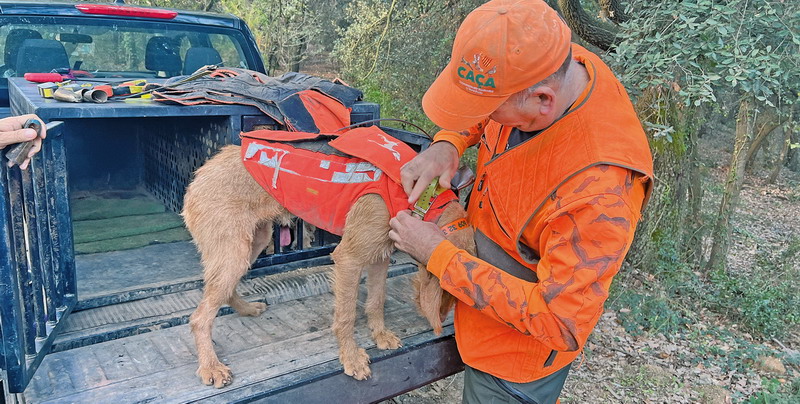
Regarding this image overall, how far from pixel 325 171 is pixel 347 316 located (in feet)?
2.26

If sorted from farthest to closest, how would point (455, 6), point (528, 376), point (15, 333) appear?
point (455, 6) < point (528, 376) < point (15, 333)

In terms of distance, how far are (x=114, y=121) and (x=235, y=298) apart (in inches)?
114

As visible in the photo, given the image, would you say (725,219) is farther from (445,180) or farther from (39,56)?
(39,56)

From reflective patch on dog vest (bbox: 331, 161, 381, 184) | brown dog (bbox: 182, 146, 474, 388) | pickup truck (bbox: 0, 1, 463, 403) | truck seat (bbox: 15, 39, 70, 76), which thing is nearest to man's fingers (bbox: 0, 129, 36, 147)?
pickup truck (bbox: 0, 1, 463, 403)

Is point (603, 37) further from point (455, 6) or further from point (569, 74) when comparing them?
point (569, 74)

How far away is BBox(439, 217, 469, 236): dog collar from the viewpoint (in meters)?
2.41

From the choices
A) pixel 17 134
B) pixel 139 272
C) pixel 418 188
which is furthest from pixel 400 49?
pixel 17 134

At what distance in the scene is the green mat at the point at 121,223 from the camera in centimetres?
374

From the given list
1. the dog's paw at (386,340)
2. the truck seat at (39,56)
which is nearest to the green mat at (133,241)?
the truck seat at (39,56)

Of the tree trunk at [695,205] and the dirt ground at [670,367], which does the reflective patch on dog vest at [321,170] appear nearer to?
the dirt ground at [670,367]

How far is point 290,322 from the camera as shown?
2.81m

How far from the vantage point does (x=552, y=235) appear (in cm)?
189

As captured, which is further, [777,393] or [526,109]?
[777,393]

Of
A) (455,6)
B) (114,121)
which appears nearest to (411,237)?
(114,121)
